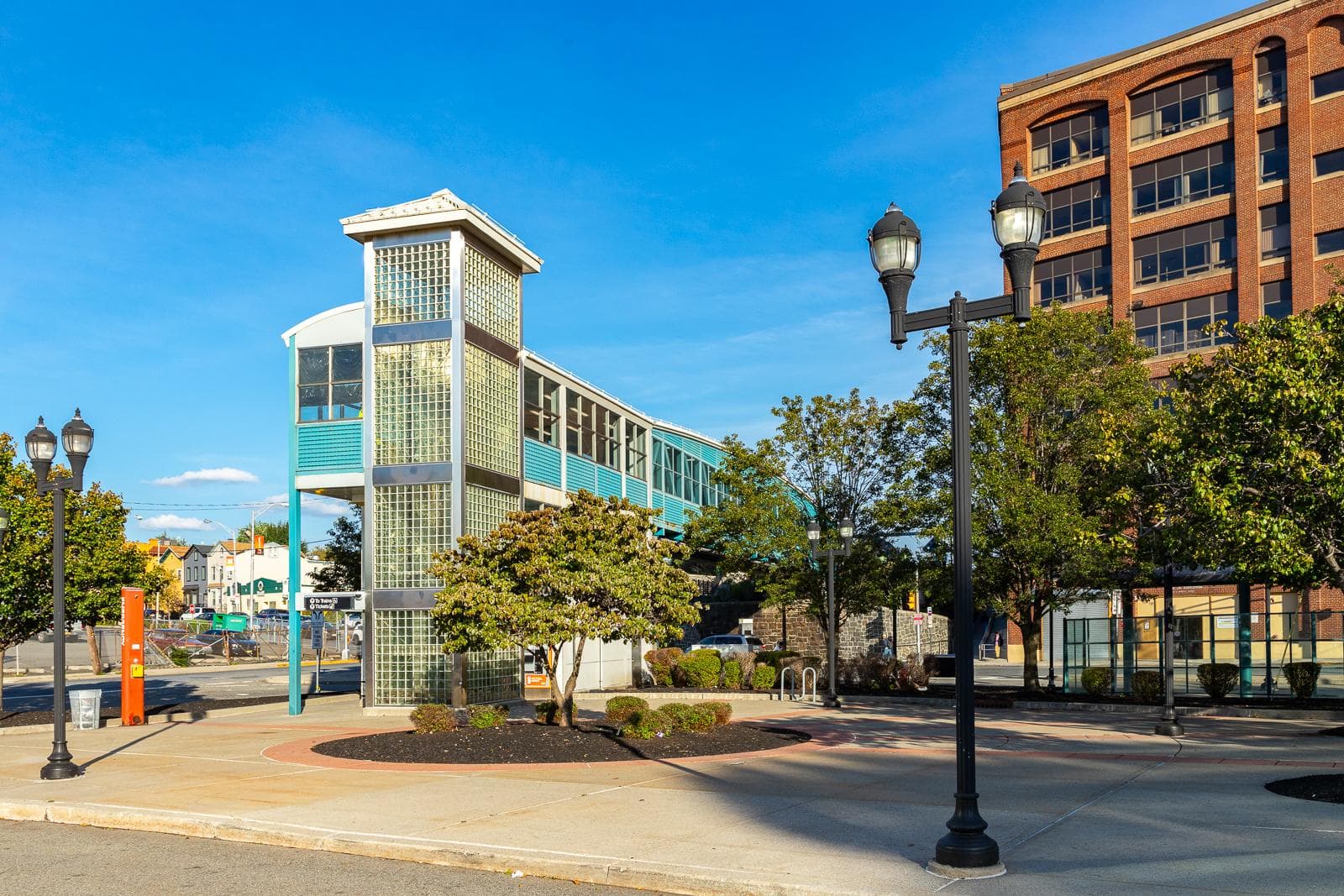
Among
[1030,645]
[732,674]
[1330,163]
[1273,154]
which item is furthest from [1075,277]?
[732,674]

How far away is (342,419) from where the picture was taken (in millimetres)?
28016

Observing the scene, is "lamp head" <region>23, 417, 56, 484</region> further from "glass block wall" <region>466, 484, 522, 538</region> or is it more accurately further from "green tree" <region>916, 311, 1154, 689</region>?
"green tree" <region>916, 311, 1154, 689</region>

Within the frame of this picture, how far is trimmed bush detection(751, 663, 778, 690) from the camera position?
34.4 metres

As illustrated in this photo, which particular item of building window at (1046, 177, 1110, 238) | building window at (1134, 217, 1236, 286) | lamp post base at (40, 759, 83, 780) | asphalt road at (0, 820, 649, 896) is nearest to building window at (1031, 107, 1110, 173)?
building window at (1046, 177, 1110, 238)

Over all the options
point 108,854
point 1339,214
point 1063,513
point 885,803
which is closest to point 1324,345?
point 885,803

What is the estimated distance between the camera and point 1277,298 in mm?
49781

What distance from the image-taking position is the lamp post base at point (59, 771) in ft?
52.6

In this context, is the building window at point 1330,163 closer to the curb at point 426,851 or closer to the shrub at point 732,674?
the shrub at point 732,674

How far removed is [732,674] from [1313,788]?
2292 centimetres

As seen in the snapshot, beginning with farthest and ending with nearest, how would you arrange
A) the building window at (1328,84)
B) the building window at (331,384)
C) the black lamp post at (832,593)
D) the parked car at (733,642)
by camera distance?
1. the building window at (1328,84)
2. the parked car at (733,642)
3. the black lamp post at (832,593)
4. the building window at (331,384)

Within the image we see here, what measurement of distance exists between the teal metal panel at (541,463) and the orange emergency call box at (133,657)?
383 inches

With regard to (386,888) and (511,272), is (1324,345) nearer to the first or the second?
(386,888)

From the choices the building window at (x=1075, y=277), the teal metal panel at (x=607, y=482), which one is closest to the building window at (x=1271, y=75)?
the building window at (x=1075, y=277)

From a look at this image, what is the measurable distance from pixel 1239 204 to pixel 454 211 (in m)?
38.3
